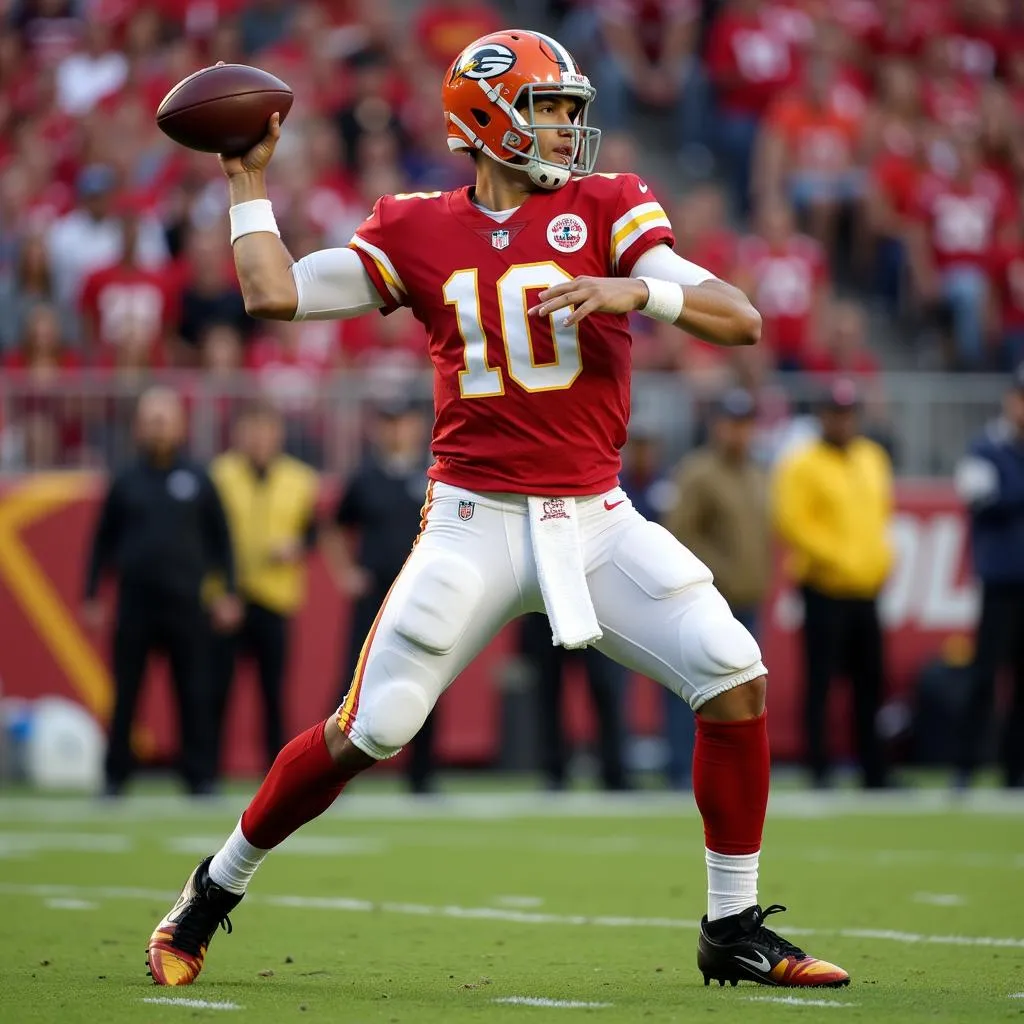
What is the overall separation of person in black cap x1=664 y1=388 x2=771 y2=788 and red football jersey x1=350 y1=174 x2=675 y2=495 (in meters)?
5.97

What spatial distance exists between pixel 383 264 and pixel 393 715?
106 centimetres

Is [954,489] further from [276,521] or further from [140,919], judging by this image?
[140,919]

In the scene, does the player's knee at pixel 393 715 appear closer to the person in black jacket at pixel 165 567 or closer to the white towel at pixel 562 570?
the white towel at pixel 562 570

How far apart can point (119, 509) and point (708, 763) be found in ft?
20.5

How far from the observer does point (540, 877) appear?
7285 mm

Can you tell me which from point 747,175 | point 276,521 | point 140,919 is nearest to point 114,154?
point 276,521

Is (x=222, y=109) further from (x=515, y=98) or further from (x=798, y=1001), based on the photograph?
(x=798, y=1001)

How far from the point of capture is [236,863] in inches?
192

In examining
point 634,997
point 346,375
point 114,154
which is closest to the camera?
point 634,997

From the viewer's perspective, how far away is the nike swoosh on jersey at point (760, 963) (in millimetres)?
4715

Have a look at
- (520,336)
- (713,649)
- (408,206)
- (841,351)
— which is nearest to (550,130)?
(408,206)

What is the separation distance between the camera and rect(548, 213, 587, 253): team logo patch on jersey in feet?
15.8

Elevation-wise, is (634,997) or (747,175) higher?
(747,175)

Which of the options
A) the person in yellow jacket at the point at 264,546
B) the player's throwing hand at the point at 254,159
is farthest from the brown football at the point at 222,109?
the person in yellow jacket at the point at 264,546
